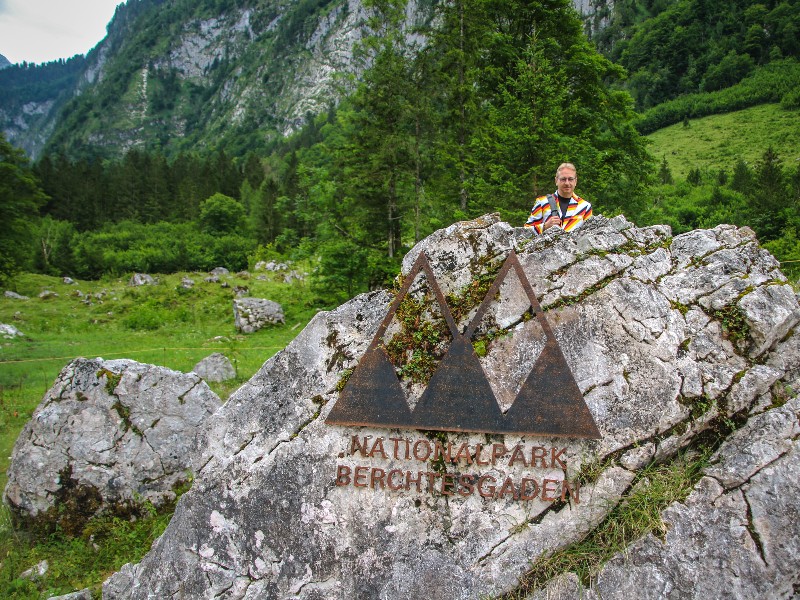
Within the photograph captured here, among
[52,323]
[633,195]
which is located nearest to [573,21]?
[633,195]

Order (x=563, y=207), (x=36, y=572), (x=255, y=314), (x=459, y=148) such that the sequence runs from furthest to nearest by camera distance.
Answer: (x=255, y=314) < (x=459, y=148) < (x=36, y=572) < (x=563, y=207)

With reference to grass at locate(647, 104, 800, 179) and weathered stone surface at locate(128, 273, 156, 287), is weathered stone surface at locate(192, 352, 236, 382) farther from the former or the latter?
grass at locate(647, 104, 800, 179)

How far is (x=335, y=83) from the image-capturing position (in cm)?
1986

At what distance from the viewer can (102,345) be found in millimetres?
18672

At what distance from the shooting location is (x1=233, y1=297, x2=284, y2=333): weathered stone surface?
21547 mm

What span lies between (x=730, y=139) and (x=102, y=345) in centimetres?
8342

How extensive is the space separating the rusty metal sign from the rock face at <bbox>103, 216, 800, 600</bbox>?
0.11m

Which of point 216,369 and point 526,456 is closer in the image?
point 526,456

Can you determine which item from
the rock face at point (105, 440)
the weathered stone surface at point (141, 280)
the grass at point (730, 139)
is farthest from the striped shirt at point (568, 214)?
the grass at point (730, 139)

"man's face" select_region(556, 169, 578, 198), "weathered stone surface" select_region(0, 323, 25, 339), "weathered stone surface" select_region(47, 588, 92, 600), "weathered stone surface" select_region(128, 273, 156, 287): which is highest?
"weathered stone surface" select_region(128, 273, 156, 287)

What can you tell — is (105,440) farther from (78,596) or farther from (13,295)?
(13,295)

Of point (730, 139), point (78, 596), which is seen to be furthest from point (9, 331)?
point (730, 139)

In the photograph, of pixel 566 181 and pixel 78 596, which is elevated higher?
pixel 566 181

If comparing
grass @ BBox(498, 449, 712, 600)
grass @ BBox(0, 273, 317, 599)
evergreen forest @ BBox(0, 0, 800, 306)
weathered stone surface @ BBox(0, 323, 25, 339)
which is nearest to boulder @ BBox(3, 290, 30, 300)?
grass @ BBox(0, 273, 317, 599)
